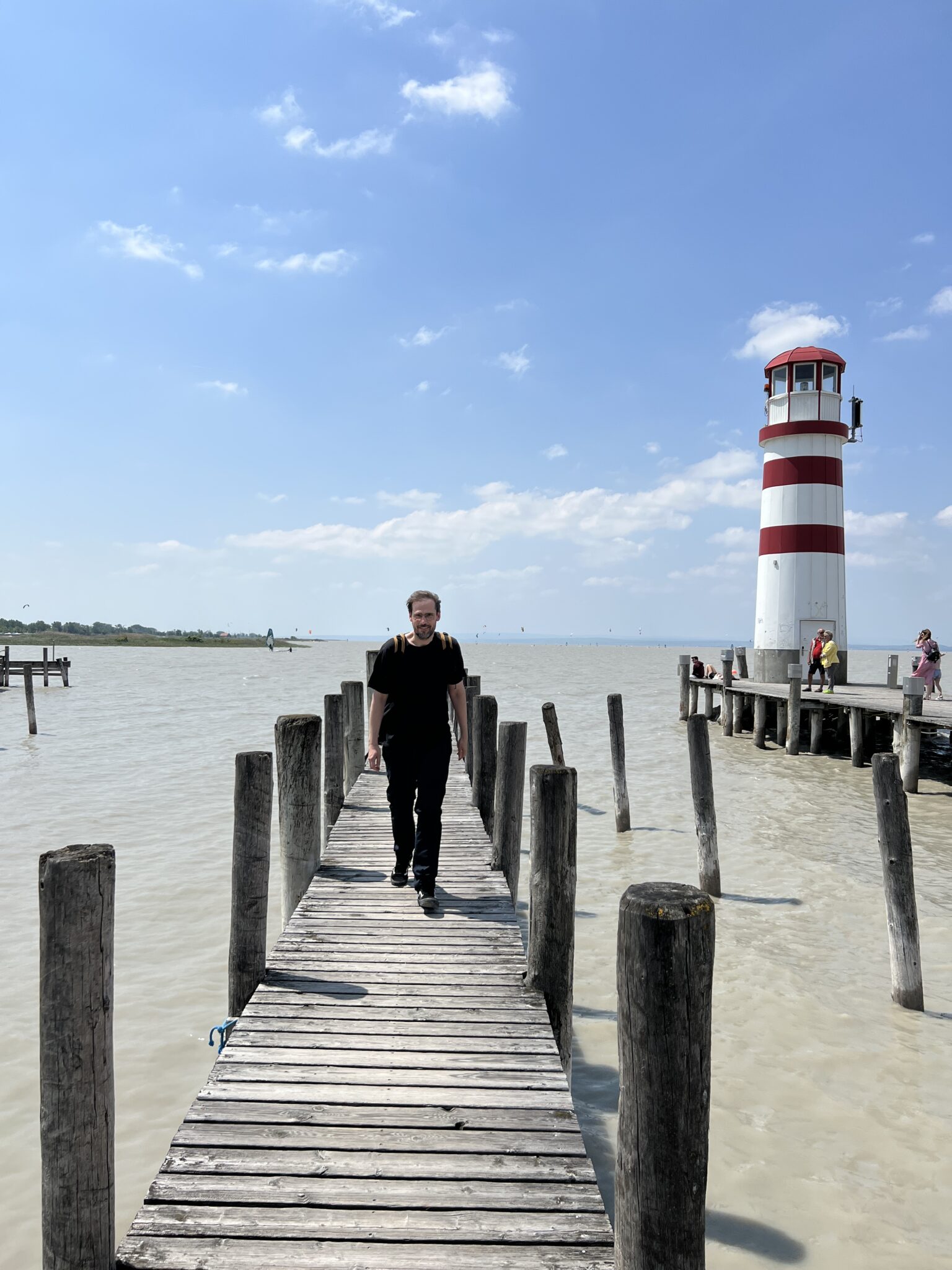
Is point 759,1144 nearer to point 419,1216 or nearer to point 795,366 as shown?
point 419,1216

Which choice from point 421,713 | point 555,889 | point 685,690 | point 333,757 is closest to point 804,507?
point 685,690

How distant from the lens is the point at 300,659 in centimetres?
8756

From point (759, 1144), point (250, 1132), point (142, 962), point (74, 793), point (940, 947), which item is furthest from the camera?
point (74, 793)

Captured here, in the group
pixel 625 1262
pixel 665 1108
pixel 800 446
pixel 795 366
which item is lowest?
pixel 625 1262

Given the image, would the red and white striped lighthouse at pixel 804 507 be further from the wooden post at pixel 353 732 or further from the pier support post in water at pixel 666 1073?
the pier support post in water at pixel 666 1073

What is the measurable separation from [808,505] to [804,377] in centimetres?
347

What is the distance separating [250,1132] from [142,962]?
443 centimetres

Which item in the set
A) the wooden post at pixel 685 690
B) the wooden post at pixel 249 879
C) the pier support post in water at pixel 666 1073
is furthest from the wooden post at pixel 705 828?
the wooden post at pixel 685 690

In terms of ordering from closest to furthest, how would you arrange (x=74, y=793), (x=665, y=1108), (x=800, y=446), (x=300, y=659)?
(x=665, y=1108) → (x=74, y=793) → (x=800, y=446) → (x=300, y=659)

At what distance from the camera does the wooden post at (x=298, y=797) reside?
576 cm

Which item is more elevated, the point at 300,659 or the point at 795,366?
the point at 795,366

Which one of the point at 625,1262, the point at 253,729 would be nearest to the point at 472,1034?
the point at 625,1262

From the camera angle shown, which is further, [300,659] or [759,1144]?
[300,659]

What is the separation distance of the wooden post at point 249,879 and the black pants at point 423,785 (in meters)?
1.21
